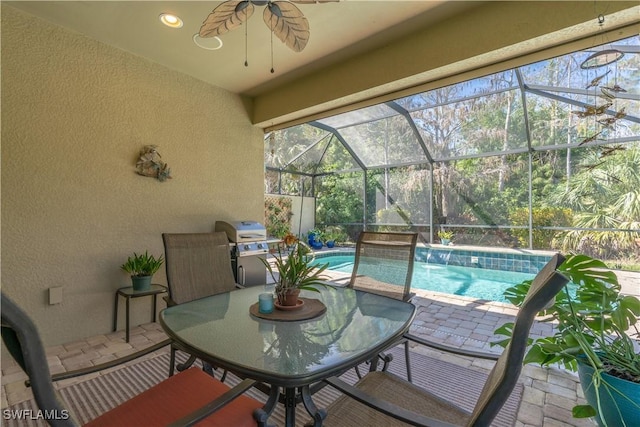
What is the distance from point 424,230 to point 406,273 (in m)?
6.07

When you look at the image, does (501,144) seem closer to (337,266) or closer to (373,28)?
(337,266)

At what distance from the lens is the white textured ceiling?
2.40 metres

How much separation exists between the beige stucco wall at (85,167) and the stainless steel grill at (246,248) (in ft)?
1.38

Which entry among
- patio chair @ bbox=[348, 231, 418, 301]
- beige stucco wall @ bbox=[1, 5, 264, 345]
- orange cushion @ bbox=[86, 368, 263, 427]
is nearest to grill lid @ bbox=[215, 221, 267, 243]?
beige stucco wall @ bbox=[1, 5, 264, 345]

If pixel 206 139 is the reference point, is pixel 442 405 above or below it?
below

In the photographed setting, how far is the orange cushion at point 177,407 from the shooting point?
1089 mm

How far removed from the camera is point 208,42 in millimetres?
2900

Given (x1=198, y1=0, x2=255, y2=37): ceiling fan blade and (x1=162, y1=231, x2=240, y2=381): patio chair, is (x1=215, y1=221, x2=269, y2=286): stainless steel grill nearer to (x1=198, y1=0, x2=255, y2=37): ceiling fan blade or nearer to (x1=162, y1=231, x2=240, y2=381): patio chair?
(x1=162, y1=231, x2=240, y2=381): patio chair

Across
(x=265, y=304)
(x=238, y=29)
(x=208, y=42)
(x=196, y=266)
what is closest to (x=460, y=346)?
(x=265, y=304)

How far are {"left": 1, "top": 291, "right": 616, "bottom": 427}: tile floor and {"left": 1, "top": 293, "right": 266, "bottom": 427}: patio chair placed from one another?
152cm

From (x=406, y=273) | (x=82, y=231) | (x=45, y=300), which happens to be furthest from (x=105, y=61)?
(x=406, y=273)

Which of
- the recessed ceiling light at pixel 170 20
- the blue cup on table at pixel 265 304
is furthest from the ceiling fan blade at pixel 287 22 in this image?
the blue cup on table at pixel 265 304

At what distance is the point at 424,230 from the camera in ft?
25.9

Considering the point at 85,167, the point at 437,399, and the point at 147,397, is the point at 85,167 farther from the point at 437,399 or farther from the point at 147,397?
the point at 437,399
